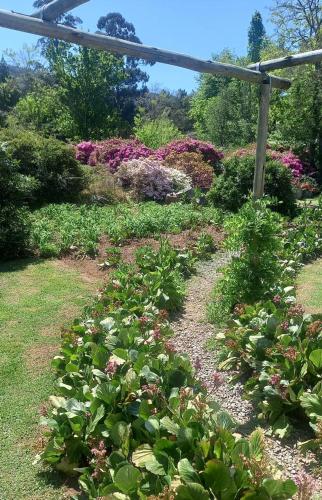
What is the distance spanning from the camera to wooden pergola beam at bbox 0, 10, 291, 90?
4090 mm

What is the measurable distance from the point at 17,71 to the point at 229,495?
42092 millimetres

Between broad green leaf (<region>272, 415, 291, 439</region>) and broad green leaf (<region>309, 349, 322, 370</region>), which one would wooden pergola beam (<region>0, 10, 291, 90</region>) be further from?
broad green leaf (<region>272, 415, 291, 439</region>)

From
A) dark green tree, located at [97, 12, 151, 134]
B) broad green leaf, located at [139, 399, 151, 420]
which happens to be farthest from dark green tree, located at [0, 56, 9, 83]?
broad green leaf, located at [139, 399, 151, 420]

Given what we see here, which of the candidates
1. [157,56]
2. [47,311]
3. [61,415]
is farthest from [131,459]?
[157,56]

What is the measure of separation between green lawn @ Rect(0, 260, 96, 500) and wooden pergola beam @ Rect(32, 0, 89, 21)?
9.94 ft

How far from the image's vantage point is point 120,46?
15.8 feet

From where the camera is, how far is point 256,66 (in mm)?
6234

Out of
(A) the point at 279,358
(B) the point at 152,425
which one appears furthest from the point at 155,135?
(B) the point at 152,425

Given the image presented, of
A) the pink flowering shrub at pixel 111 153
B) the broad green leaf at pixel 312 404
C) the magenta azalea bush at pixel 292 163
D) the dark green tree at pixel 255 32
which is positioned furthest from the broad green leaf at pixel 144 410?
the dark green tree at pixel 255 32

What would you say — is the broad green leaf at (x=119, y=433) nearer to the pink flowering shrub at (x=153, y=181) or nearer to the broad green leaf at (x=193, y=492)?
the broad green leaf at (x=193, y=492)

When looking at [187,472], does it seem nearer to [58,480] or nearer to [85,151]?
[58,480]

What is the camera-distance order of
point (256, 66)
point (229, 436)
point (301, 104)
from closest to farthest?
point (229, 436) < point (256, 66) < point (301, 104)

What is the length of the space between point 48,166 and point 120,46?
24.9 ft

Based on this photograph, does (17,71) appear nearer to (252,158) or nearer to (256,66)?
(252,158)
